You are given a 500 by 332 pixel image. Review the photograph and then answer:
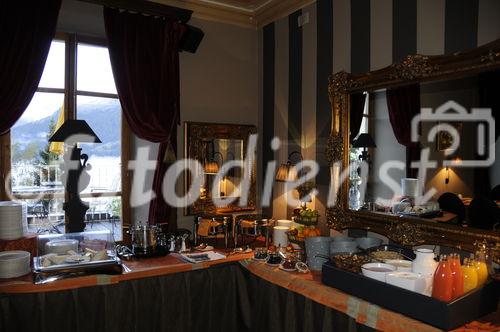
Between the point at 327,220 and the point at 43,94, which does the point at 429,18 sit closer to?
the point at 327,220

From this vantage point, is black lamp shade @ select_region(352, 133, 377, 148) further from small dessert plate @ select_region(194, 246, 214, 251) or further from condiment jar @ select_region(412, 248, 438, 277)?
small dessert plate @ select_region(194, 246, 214, 251)

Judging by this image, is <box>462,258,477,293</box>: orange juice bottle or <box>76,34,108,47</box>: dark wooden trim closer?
<box>462,258,477,293</box>: orange juice bottle

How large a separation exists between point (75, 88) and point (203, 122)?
1.17 metres

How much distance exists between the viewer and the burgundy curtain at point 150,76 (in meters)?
3.26

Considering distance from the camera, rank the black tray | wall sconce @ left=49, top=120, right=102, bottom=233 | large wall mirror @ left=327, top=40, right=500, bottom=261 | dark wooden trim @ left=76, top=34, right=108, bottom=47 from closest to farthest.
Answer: the black tray < large wall mirror @ left=327, top=40, right=500, bottom=261 < wall sconce @ left=49, top=120, right=102, bottom=233 < dark wooden trim @ left=76, top=34, right=108, bottom=47

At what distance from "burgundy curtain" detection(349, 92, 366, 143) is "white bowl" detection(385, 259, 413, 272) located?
0.97 meters

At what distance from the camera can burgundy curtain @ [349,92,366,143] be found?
273 cm

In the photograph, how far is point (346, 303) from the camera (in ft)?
6.49

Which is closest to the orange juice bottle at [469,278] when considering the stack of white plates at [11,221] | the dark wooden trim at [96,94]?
the stack of white plates at [11,221]

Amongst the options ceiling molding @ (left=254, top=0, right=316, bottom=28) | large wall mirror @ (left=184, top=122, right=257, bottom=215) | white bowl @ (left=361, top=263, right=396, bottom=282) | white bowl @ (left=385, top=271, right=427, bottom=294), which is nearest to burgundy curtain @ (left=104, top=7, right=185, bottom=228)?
large wall mirror @ (left=184, top=122, right=257, bottom=215)

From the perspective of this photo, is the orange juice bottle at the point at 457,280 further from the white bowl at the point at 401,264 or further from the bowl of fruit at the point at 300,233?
the bowl of fruit at the point at 300,233

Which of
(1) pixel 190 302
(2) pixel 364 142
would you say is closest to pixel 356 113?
(2) pixel 364 142

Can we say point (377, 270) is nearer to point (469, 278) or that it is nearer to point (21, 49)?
point (469, 278)

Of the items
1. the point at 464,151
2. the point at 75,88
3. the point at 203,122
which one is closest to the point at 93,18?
the point at 75,88
